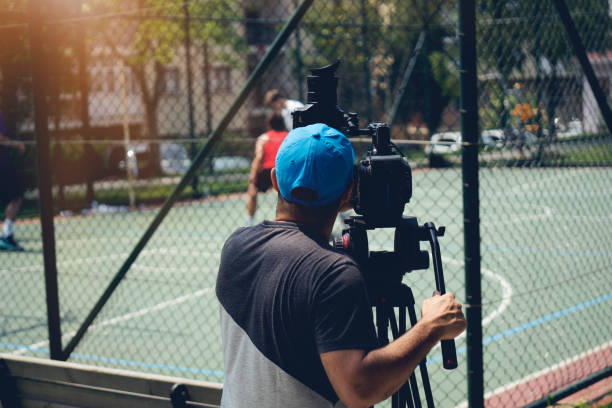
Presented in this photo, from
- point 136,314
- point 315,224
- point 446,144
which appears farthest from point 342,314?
point 136,314

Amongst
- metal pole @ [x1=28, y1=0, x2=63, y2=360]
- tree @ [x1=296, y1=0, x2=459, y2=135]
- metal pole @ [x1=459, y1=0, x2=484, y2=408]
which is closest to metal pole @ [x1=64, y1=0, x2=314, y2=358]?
metal pole @ [x1=28, y1=0, x2=63, y2=360]

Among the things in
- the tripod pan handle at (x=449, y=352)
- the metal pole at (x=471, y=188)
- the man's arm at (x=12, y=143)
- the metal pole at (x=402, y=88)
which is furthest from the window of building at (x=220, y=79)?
the tripod pan handle at (x=449, y=352)

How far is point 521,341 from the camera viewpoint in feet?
18.7

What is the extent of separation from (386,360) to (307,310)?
234mm

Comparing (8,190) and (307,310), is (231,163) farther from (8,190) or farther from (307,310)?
(307,310)

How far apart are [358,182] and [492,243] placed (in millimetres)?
8901

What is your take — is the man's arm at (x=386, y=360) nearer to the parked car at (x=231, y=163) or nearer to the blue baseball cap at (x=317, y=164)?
the blue baseball cap at (x=317, y=164)

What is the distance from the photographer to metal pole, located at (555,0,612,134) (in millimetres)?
3645

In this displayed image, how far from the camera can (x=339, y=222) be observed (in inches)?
435

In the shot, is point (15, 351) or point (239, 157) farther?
point (239, 157)

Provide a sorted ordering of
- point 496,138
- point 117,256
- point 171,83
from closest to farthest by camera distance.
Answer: point 496,138
point 117,256
point 171,83

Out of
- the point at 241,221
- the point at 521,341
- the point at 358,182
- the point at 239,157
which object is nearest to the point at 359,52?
the point at 239,157

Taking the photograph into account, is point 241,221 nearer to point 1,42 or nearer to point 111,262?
point 111,262

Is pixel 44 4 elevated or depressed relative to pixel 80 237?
elevated
